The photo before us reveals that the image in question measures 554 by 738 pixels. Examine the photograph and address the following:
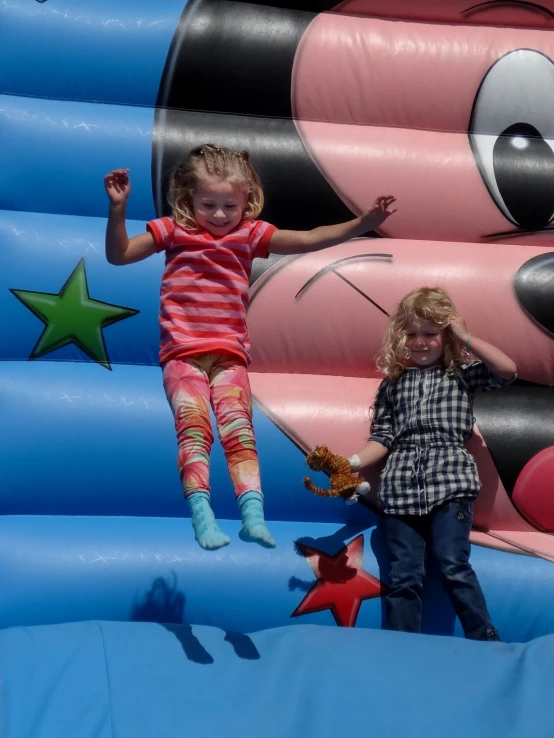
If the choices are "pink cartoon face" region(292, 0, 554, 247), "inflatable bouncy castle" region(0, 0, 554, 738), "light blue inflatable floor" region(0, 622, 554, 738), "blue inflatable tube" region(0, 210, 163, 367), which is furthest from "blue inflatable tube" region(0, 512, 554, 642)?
"pink cartoon face" region(292, 0, 554, 247)

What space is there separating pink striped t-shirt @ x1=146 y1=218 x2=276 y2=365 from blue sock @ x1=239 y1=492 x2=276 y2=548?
0.28 meters

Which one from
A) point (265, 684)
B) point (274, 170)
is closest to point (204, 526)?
point (265, 684)

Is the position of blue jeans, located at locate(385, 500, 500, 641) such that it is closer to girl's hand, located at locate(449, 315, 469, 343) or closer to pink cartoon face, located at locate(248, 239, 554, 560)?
pink cartoon face, located at locate(248, 239, 554, 560)

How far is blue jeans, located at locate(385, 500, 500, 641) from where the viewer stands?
1.75 m

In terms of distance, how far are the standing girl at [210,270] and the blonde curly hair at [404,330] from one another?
14.6 inches

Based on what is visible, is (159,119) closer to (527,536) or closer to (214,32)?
(214,32)

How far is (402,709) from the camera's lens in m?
1.43

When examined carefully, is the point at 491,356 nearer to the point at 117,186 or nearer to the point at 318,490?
the point at 318,490

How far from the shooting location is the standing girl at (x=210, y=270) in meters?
1.51

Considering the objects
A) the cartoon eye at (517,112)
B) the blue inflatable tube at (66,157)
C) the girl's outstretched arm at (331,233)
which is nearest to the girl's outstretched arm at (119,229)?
the girl's outstretched arm at (331,233)

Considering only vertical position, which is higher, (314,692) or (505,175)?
(505,175)

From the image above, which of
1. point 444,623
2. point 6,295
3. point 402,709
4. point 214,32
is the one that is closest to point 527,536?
point 444,623

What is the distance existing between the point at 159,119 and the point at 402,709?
1422mm

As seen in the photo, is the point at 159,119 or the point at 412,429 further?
the point at 159,119
